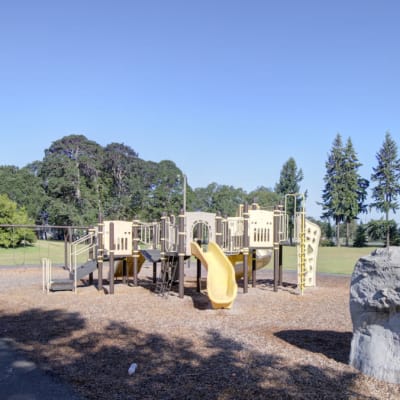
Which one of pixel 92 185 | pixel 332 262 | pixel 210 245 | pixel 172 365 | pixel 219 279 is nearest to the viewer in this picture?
pixel 172 365

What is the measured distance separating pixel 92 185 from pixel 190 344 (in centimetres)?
4758

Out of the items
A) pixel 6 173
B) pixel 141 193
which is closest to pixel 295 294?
pixel 141 193

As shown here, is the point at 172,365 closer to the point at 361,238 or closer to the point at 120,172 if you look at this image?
the point at 120,172

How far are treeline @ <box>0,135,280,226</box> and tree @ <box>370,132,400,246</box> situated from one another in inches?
958

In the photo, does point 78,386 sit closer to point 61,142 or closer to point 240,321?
point 240,321

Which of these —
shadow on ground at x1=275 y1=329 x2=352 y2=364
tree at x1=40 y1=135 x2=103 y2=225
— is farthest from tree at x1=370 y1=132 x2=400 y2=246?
shadow on ground at x1=275 y1=329 x2=352 y2=364

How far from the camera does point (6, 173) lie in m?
57.2

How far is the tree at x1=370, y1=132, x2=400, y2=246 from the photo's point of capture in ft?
200

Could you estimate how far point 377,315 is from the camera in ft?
18.8

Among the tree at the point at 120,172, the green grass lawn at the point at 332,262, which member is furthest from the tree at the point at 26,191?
the green grass lawn at the point at 332,262

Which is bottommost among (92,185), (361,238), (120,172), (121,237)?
(361,238)

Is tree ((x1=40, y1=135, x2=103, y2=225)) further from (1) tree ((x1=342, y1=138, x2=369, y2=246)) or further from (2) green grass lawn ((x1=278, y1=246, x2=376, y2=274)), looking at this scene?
(1) tree ((x1=342, y1=138, x2=369, y2=246))

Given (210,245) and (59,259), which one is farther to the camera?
(59,259)

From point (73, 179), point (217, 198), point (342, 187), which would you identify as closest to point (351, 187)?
point (342, 187)
